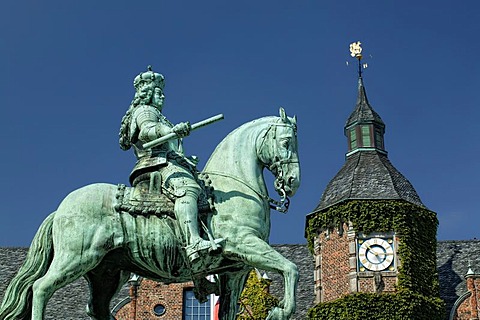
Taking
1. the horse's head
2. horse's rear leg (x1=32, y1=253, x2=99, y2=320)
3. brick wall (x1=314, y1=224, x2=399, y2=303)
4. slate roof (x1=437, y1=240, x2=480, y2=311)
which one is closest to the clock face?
brick wall (x1=314, y1=224, x2=399, y2=303)

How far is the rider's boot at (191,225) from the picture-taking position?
29.0 feet

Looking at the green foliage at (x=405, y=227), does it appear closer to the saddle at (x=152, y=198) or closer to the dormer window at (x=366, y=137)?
the dormer window at (x=366, y=137)

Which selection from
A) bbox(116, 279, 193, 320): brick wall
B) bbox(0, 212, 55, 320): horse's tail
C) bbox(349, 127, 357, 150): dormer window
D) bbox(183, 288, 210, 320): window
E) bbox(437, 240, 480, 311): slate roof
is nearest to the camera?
bbox(0, 212, 55, 320): horse's tail

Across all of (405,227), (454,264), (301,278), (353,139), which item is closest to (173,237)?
(405,227)

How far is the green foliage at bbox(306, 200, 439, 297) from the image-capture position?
3416cm

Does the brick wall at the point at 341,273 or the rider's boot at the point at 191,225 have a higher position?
the brick wall at the point at 341,273

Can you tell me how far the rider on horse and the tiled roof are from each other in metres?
26.2

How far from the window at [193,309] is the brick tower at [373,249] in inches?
171

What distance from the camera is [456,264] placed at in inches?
1543

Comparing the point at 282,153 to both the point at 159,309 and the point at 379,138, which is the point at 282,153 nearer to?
the point at 159,309

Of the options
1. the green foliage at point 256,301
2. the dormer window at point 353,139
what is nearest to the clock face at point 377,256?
the green foliage at point 256,301

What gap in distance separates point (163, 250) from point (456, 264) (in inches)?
1256

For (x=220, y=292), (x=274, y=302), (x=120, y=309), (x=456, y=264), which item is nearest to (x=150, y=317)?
(x=120, y=309)

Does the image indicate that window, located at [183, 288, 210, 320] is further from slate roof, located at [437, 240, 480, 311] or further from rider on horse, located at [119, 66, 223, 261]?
rider on horse, located at [119, 66, 223, 261]
